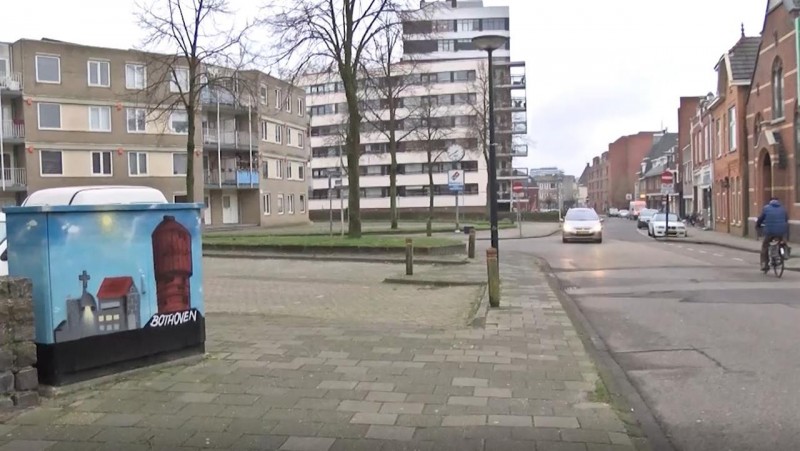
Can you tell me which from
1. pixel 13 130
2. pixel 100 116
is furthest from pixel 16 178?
pixel 100 116

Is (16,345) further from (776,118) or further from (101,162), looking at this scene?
(101,162)

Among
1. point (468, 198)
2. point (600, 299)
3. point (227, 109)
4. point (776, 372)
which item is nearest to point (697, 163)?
point (468, 198)

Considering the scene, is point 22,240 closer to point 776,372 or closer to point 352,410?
point 352,410

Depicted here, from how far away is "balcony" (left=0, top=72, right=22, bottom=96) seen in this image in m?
40.0

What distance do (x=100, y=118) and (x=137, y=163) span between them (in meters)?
3.60

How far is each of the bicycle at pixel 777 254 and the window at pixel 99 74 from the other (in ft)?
132

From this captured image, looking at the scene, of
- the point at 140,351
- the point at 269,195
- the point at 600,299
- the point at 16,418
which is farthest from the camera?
the point at 269,195

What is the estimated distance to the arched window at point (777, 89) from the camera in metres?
28.7

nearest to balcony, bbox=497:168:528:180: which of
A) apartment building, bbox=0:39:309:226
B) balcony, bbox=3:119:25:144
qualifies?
apartment building, bbox=0:39:309:226

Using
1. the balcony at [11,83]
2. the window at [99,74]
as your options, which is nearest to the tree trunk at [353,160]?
the window at [99,74]

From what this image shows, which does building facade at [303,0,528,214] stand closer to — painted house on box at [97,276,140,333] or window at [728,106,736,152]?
window at [728,106,736,152]

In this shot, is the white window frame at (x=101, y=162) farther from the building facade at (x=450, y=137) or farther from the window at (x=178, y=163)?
the building facade at (x=450, y=137)

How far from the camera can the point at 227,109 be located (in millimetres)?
50219

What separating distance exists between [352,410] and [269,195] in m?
49.8
